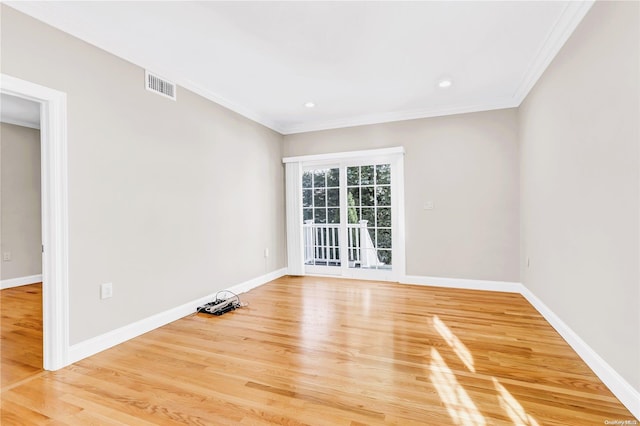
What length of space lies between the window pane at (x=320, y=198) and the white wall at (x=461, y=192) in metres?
1.10

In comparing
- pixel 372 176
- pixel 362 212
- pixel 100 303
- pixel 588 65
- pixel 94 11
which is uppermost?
pixel 94 11

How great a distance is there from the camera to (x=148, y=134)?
2.84 m

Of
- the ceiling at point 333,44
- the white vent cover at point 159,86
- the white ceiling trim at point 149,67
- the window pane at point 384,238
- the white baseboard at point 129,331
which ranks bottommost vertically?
the white baseboard at point 129,331

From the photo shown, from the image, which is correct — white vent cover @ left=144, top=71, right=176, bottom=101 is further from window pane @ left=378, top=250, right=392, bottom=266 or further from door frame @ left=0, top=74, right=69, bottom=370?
window pane @ left=378, top=250, right=392, bottom=266

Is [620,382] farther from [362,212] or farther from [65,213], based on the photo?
[65,213]

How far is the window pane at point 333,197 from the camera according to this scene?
4965 mm

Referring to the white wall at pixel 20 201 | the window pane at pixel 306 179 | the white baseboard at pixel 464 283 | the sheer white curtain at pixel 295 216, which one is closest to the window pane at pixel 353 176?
the window pane at pixel 306 179

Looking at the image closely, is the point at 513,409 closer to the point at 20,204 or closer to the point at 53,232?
the point at 53,232

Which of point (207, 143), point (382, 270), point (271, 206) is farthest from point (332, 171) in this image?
point (207, 143)

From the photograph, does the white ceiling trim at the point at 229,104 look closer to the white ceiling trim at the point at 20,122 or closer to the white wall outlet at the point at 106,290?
the white wall outlet at the point at 106,290

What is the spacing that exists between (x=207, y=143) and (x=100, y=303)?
195cm

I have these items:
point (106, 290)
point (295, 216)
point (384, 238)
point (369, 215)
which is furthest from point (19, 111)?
→ point (384, 238)

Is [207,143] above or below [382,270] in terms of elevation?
above

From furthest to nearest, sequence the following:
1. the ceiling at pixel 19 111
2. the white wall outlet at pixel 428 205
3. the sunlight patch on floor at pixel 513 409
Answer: the white wall outlet at pixel 428 205 → the ceiling at pixel 19 111 → the sunlight patch on floor at pixel 513 409
